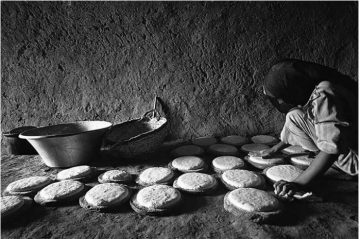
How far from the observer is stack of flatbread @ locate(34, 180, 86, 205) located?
1.53m

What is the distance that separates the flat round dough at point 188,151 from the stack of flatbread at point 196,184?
2.03ft

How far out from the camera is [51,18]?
9.29 feet

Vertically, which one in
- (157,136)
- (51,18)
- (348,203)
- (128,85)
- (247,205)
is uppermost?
(51,18)

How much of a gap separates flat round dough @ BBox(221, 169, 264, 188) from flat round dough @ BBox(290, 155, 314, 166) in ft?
1.72

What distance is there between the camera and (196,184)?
1.64 m

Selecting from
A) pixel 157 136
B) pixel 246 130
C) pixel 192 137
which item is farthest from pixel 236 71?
pixel 157 136

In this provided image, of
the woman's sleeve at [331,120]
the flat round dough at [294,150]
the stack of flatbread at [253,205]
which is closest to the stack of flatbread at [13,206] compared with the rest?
the stack of flatbread at [253,205]

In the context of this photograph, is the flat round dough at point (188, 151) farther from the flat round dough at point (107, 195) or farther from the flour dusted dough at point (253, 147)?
the flat round dough at point (107, 195)

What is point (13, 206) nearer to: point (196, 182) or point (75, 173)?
point (75, 173)

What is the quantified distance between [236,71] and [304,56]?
2.55 feet

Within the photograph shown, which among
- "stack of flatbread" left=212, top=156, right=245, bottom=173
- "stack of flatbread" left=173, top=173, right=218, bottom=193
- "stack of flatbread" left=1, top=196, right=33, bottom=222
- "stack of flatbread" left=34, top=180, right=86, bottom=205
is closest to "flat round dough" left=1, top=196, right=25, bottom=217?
"stack of flatbread" left=1, top=196, right=33, bottom=222

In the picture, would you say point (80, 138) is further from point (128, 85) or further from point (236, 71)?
point (236, 71)

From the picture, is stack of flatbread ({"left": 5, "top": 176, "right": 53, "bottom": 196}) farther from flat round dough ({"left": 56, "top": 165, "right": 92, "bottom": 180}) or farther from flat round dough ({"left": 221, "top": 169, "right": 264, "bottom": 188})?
flat round dough ({"left": 221, "top": 169, "right": 264, "bottom": 188})

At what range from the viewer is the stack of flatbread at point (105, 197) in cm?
145
